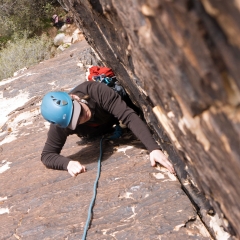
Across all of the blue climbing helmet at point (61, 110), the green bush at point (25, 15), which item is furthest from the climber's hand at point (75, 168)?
the green bush at point (25, 15)

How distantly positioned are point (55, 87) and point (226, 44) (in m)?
5.44

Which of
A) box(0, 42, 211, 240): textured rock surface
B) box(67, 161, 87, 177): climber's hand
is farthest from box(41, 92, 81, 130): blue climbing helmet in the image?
box(0, 42, 211, 240): textured rock surface

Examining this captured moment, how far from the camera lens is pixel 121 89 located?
3.97 m

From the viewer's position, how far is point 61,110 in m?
3.12

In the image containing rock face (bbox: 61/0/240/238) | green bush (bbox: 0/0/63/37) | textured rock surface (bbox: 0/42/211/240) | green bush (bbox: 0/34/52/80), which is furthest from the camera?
green bush (bbox: 0/0/63/37)

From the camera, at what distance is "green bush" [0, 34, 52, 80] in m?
14.2

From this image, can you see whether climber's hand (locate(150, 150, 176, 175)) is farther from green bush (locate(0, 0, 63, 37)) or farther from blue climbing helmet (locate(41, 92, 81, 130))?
green bush (locate(0, 0, 63, 37))

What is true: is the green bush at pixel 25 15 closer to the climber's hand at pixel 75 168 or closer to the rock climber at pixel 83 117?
the rock climber at pixel 83 117

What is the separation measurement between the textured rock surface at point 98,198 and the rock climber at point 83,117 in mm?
123

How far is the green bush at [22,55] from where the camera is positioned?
14156mm

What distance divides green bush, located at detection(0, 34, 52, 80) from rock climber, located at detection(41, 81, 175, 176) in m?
11.2

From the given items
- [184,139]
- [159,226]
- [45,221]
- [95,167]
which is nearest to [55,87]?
[95,167]

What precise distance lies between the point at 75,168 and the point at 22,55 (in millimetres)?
12711

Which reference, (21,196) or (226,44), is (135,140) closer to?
(21,196)
